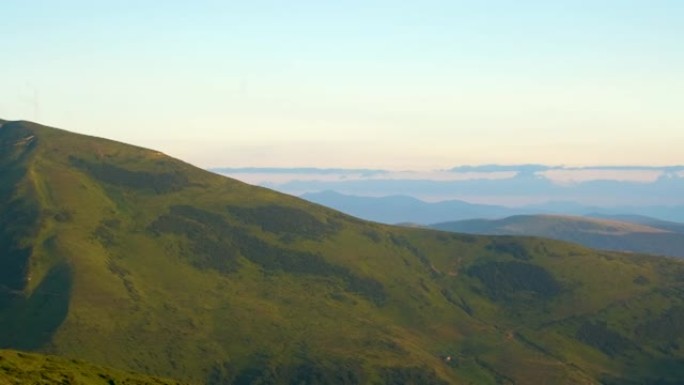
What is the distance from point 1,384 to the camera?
193875mm
